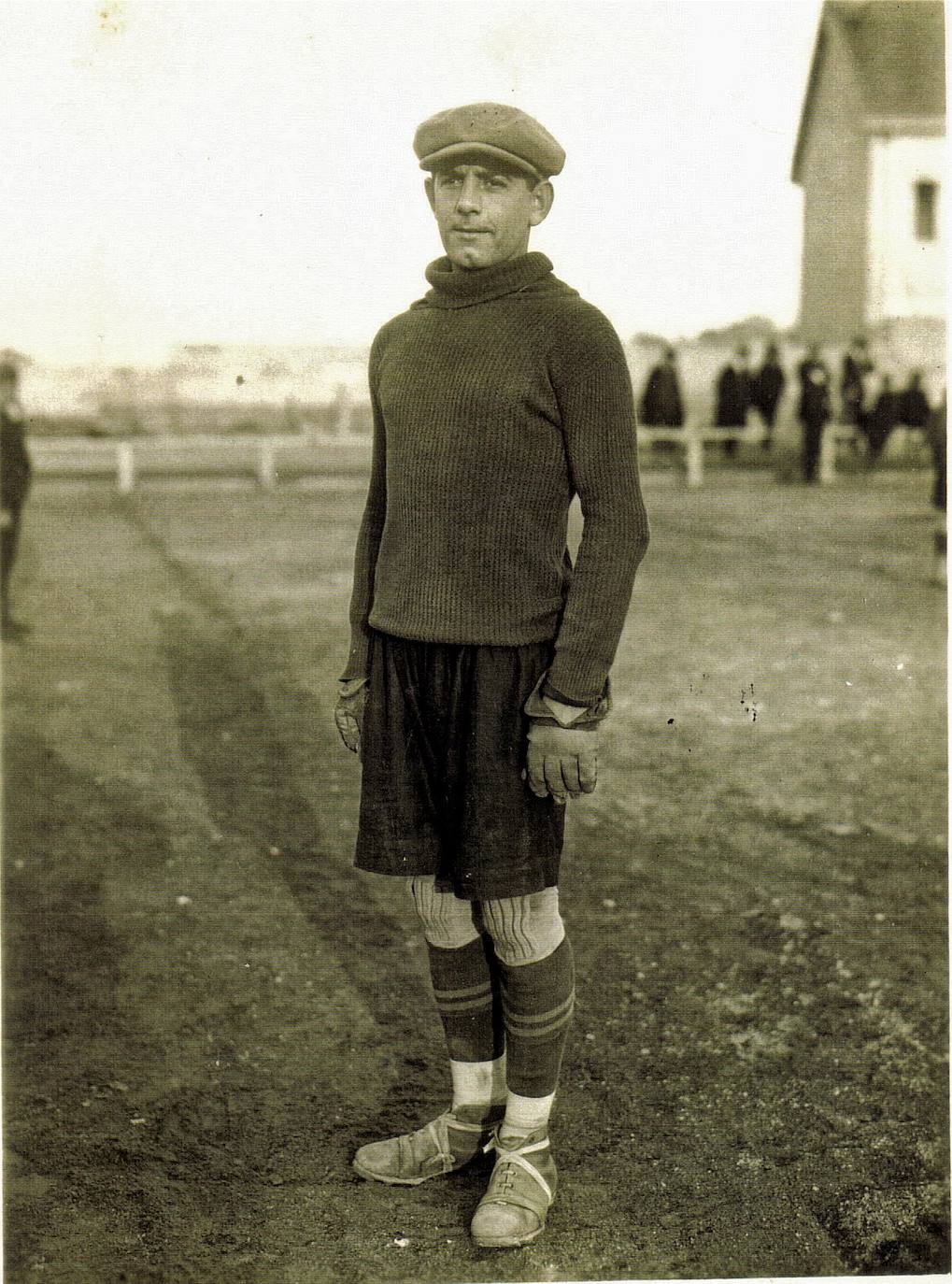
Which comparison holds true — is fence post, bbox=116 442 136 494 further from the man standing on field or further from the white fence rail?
the man standing on field

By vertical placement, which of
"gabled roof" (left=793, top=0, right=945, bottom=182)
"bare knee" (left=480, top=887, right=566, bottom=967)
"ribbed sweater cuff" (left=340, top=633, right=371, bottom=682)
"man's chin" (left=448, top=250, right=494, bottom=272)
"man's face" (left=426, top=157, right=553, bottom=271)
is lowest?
"bare knee" (left=480, top=887, right=566, bottom=967)

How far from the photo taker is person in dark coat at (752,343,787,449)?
20.2 m

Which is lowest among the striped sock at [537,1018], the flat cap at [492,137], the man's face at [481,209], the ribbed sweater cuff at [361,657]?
the striped sock at [537,1018]

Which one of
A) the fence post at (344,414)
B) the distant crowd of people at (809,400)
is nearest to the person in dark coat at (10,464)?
the distant crowd of people at (809,400)

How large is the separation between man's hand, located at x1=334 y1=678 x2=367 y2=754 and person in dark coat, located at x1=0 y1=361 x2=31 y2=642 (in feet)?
18.3

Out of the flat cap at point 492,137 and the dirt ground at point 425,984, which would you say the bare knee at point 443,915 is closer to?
the dirt ground at point 425,984

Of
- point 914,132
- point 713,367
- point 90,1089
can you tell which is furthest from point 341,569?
point 914,132

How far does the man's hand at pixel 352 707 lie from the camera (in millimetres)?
2732

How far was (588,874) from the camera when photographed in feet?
15.0

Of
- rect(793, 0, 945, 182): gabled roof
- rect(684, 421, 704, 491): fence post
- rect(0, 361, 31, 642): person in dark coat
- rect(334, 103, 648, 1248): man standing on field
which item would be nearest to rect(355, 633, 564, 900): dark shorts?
rect(334, 103, 648, 1248): man standing on field

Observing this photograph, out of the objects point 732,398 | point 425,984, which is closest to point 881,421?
point 732,398

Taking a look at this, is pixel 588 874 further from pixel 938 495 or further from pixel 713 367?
pixel 713 367

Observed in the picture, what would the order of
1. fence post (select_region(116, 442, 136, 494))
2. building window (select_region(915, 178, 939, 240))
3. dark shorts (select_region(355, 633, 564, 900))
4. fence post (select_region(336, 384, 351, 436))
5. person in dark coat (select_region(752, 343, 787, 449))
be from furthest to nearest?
building window (select_region(915, 178, 939, 240)), fence post (select_region(336, 384, 351, 436)), person in dark coat (select_region(752, 343, 787, 449)), fence post (select_region(116, 442, 136, 494)), dark shorts (select_region(355, 633, 564, 900))

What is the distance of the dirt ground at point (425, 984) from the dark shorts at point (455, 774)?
75 centimetres
